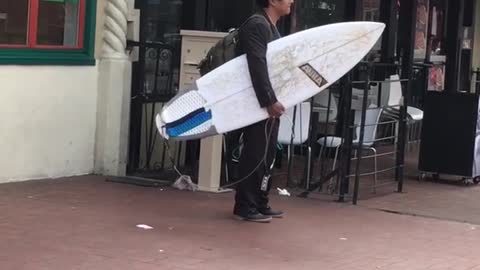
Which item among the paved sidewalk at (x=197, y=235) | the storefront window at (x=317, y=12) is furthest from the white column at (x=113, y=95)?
the storefront window at (x=317, y=12)

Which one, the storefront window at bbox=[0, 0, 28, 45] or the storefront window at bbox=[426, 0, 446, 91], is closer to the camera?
the storefront window at bbox=[0, 0, 28, 45]

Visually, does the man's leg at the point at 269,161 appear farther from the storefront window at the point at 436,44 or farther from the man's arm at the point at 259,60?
the storefront window at the point at 436,44

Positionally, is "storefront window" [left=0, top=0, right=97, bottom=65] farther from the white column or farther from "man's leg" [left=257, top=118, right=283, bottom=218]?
"man's leg" [left=257, top=118, right=283, bottom=218]

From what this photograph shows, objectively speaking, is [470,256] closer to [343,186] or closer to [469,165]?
[343,186]

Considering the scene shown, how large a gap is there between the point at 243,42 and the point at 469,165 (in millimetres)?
3849

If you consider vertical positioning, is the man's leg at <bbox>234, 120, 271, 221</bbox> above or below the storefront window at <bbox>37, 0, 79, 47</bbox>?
below

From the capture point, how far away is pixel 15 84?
8070 mm

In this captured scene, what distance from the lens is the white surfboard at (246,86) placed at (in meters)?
7.02

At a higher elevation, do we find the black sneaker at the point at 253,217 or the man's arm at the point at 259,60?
the man's arm at the point at 259,60

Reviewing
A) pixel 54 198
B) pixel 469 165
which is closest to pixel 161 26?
pixel 54 198

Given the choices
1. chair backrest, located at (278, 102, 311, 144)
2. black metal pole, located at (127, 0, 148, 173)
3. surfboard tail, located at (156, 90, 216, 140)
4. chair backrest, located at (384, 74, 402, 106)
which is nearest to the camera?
surfboard tail, located at (156, 90, 216, 140)

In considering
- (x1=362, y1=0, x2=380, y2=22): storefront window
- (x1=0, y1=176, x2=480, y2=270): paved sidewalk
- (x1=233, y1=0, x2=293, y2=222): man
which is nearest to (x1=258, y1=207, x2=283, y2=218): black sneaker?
(x1=233, y1=0, x2=293, y2=222): man

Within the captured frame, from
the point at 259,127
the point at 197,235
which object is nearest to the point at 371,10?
the point at 259,127

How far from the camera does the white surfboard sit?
7023 millimetres
